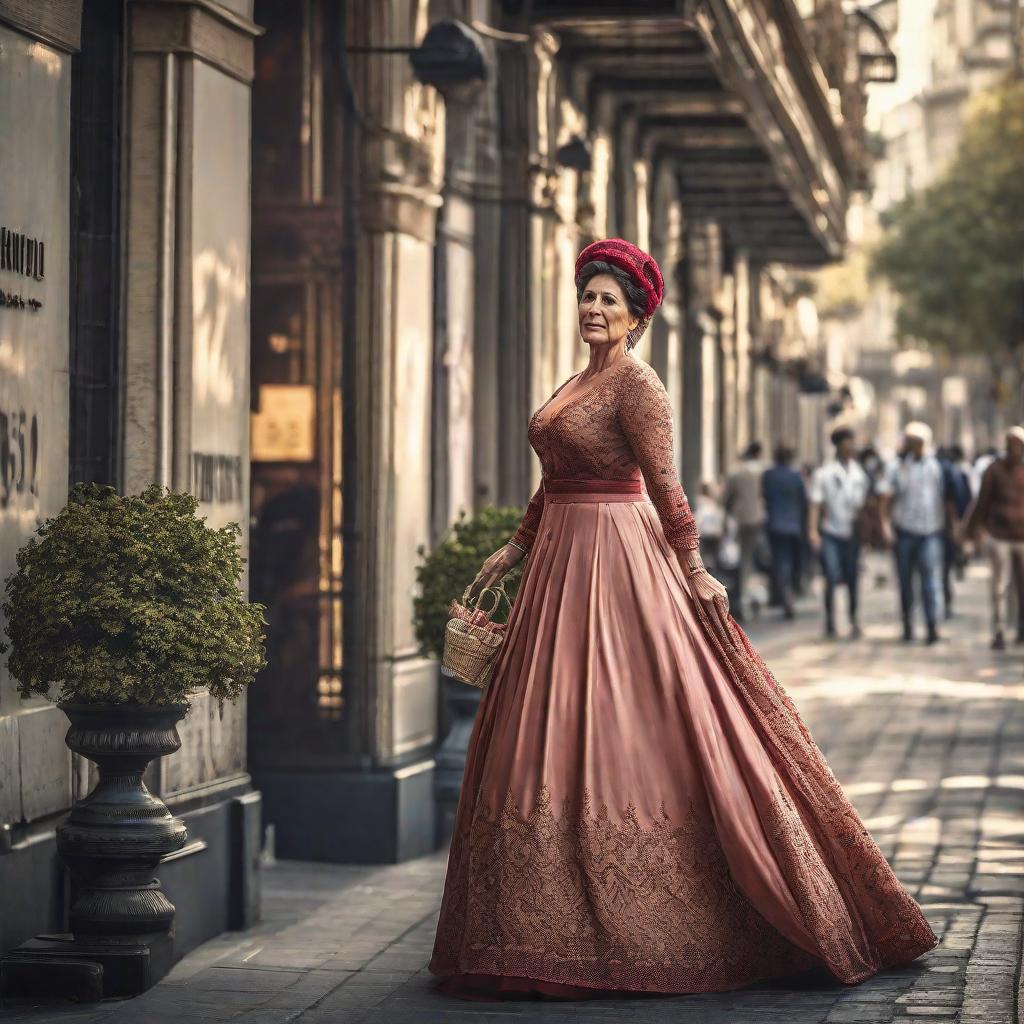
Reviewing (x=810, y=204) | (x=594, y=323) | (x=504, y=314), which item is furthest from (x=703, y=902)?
(x=810, y=204)

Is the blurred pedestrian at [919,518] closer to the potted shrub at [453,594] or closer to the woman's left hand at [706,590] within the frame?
the potted shrub at [453,594]

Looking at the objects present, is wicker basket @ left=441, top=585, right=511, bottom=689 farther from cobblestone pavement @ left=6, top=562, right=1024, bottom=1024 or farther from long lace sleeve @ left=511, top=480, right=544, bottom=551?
cobblestone pavement @ left=6, top=562, right=1024, bottom=1024

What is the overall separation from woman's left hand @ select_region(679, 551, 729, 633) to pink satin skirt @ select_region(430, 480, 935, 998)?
0.13 ft

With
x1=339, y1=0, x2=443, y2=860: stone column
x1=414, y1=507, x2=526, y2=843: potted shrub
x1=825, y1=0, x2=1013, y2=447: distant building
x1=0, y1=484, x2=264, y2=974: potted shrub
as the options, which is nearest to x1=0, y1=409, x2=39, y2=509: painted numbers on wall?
x1=0, y1=484, x2=264, y2=974: potted shrub

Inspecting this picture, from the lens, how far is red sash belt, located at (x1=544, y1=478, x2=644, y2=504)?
696 centimetres

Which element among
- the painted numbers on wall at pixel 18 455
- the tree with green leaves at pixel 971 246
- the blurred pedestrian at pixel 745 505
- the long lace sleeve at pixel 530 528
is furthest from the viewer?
the tree with green leaves at pixel 971 246

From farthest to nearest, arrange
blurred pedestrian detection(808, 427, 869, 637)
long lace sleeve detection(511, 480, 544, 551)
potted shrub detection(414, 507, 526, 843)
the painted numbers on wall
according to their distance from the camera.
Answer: blurred pedestrian detection(808, 427, 869, 637) < potted shrub detection(414, 507, 526, 843) < long lace sleeve detection(511, 480, 544, 551) < the painted numbers on wall

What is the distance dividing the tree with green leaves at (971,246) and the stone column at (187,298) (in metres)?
41.8

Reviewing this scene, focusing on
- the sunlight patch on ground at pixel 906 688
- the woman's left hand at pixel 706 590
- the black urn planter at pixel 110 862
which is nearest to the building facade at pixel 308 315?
the black urn planter at pixel 110 862

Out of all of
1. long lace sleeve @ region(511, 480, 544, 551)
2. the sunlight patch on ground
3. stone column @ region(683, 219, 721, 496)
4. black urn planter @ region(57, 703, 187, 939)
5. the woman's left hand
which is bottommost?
the sunlight patch on ground

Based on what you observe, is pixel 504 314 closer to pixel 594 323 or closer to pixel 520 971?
pixel 594 323

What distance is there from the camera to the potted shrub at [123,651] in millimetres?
6594

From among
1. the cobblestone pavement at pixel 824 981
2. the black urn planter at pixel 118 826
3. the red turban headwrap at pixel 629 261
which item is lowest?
the cobblestone pavement at pixel 824 981

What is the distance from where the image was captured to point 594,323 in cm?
692
